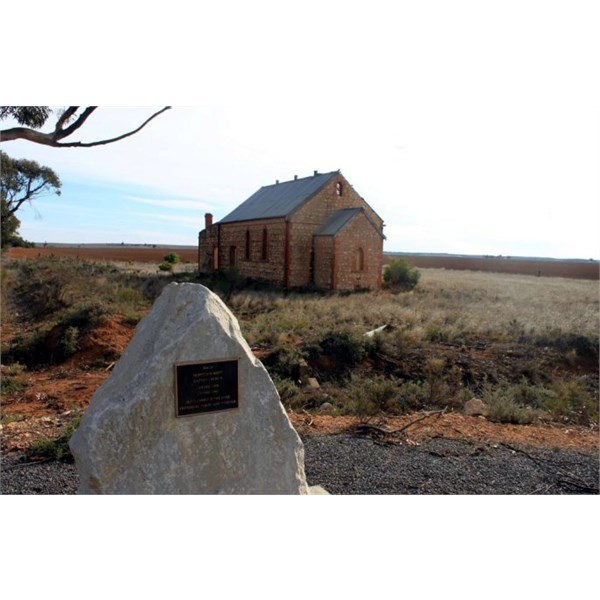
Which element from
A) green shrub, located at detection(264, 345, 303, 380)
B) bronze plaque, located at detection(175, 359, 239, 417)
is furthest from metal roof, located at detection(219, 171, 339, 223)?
bronze plaque, located at detection(175, 359, 239, 417)

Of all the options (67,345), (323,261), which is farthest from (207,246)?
(67,345)

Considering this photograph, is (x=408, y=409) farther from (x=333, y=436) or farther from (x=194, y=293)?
(x=194, y=293)

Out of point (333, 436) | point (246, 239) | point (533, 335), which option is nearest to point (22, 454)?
point (333, 436)

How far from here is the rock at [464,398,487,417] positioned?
27.3 feet

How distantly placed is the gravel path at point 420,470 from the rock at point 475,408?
5.57 feet

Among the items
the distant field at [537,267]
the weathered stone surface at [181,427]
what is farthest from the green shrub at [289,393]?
the distant field at [537,267]

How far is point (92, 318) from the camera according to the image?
1388 centimetres

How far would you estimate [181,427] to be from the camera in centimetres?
378

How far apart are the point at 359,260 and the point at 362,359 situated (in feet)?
45.3

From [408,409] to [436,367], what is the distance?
2.46 meters

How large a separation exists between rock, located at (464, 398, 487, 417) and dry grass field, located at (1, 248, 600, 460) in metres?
0.15

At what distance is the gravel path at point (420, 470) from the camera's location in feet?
17.5

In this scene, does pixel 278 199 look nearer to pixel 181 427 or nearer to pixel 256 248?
pixel 256 248

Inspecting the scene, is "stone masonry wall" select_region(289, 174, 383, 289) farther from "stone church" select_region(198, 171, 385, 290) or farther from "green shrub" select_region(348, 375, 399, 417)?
"green shrub" select_region(348, 375, 399, 417)
